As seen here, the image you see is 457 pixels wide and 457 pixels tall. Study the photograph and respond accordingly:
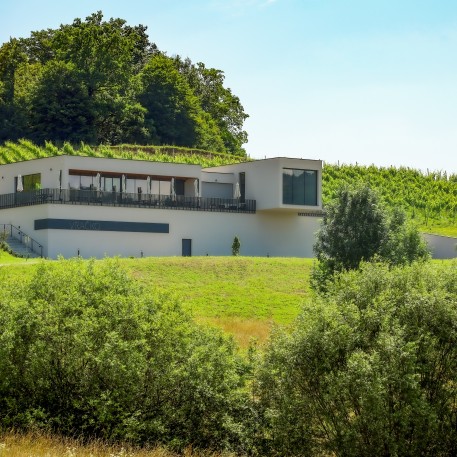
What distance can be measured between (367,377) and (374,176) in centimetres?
7100

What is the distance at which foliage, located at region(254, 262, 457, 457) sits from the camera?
22.9m

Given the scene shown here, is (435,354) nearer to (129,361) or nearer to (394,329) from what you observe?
(394,329)

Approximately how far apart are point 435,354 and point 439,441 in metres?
1.91

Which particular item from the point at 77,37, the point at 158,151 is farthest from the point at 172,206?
the point at 77,37

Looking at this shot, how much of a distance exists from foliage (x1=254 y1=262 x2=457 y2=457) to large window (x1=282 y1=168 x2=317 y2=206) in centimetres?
4146

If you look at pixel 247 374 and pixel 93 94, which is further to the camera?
pixel 93 94

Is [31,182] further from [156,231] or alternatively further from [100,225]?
[156,231]

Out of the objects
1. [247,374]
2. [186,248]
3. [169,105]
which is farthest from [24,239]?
[169,105]

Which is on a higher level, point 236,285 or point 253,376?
point 236,285

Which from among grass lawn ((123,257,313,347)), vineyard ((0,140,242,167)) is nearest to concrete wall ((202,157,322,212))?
grass lawn ((123,257,313,347))

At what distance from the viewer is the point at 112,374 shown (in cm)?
2352

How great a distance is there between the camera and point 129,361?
23641mm

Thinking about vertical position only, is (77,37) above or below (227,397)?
above

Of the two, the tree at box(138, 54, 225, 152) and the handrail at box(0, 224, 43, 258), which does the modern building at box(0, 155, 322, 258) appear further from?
the tree at box(138, 54, 225, 152)
